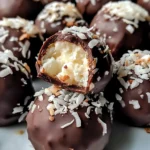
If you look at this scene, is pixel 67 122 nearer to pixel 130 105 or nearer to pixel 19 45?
pixel 130 105

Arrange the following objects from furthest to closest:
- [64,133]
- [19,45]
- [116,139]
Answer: [19,45] → [116,139] → [64,133]

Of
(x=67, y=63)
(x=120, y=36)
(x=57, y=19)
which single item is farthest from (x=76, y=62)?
(x=57, y=19)

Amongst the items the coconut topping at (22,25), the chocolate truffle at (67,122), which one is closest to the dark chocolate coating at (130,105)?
the chocolate truffle at (67,122)

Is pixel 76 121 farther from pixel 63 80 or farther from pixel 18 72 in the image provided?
pixel 18 72

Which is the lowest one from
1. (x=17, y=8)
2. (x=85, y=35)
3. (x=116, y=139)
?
(x=116, y=139)

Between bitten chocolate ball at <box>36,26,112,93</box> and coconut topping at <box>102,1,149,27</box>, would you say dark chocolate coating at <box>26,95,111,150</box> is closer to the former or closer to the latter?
bitten chocolate ball at <box>36,26,112,93</box>

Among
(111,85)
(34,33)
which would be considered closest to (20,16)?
(34,33)

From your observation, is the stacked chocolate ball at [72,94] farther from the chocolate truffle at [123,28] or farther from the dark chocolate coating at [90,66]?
the chocolate truffle at [123,28]
